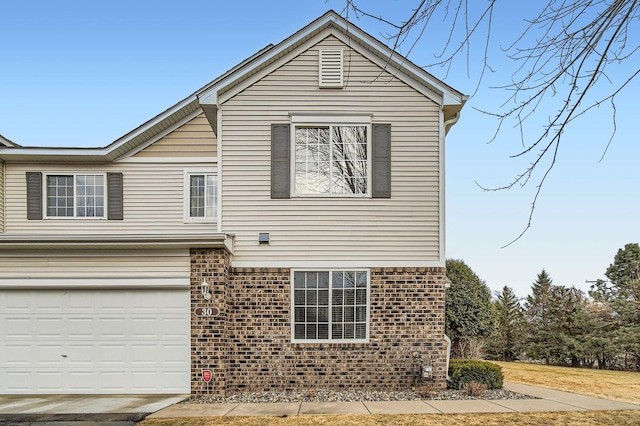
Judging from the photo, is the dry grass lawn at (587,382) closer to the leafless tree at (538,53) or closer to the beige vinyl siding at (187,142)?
the leafless tree at (538,53)

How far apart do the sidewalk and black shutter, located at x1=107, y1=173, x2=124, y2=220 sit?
5748 mm

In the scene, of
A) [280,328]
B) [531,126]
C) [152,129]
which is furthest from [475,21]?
[152,129]

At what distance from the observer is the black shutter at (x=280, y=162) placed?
936 centimetres

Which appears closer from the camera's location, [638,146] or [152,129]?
[638,146]

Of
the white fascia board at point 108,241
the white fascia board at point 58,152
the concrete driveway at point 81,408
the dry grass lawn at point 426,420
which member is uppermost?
the white fascia board at point 58,152

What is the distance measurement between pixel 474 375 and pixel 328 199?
4841 mm

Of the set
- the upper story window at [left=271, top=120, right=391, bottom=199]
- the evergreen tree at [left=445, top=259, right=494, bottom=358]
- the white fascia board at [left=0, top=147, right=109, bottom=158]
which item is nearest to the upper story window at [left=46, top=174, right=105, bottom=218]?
the white fascia board at [left=0, top=147, right=109, bottom=158]

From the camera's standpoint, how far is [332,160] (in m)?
9.52

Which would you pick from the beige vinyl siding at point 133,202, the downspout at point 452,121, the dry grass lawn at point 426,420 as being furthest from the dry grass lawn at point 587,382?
the beige vinyl siding at point 133,202

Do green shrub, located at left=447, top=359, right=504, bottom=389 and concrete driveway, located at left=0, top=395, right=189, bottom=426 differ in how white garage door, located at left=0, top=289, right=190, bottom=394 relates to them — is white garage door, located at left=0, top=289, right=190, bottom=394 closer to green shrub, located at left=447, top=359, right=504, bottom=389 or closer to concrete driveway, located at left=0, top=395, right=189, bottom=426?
concrete driveway, located at left=0, top=395, right=189, bottom=426

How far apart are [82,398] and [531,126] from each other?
9217 millimetres

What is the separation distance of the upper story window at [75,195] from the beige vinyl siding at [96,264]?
2.92 metres

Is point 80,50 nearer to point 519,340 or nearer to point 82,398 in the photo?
point 82,398

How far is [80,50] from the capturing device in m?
18.6
